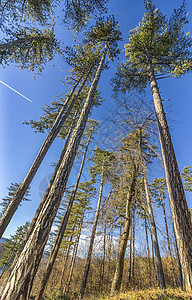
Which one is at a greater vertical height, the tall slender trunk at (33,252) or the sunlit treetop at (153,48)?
the sunlit treetop at (153,48)

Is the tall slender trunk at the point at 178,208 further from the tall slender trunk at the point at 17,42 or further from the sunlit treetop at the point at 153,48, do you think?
the tall slender trunk at the point at 17,42

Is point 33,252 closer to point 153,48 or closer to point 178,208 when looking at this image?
point 178,208

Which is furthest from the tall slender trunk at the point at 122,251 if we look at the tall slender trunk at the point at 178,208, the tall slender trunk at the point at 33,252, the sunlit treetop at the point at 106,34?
the sunlit treetop at the point at 106,34

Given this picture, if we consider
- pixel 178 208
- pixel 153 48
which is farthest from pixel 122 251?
pixel 153 48

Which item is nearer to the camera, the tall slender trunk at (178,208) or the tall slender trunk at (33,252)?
the tall slender trunk at (33,252)

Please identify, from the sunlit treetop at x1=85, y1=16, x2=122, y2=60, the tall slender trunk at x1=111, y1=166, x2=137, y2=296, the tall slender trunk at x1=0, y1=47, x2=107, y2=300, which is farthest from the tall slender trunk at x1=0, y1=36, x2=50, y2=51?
the tall slender trunk at x1=111, y1=166, x2=137, y2=296

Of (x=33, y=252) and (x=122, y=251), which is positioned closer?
(x=33, y=252)

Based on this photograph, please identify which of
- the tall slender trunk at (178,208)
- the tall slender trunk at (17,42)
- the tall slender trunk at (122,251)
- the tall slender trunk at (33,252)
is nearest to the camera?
the tall slender trunk at (33,252)

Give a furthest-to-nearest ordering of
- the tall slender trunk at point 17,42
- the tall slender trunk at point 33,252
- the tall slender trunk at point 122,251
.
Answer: the tall slender trunk at point 17,42 → the tall slender trunk at point 122,251 → the tall slender trunk at point 33,252

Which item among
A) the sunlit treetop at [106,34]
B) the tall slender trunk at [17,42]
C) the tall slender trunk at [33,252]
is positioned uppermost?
the sunlit treetop at [106,34]

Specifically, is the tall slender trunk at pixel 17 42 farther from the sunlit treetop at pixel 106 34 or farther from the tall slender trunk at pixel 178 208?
the tall slender trunk at pixel 178 208

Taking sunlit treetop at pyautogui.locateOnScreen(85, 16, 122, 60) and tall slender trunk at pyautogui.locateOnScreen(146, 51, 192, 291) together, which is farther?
sunlit treetop at pyautogui.locateOnScreen(85, 16, 122, 60)

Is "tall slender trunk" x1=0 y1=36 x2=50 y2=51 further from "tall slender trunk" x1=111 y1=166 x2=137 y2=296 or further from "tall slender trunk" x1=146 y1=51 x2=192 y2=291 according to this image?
"tall slender trunk" x1=111 y1=166 x2=137 y2=296

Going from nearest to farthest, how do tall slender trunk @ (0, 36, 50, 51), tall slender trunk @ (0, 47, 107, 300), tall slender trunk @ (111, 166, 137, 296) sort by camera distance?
tall slender trunk @ (0, 47, 107, 300) → tall slender trunk @ (111, 166, 137, 296) → tall slender trunk @ (0, 36, 50, 51)
